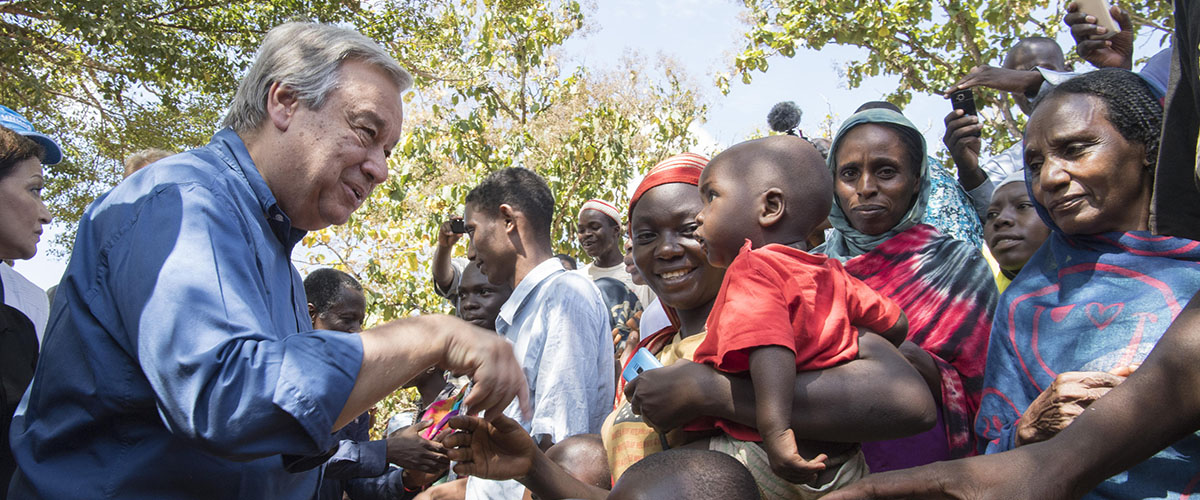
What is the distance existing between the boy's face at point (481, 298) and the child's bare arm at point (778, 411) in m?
3.32

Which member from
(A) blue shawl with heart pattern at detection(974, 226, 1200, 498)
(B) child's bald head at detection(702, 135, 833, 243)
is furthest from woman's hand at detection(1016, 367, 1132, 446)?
(B) child's bald head at detection(702, 135, 833, 243)

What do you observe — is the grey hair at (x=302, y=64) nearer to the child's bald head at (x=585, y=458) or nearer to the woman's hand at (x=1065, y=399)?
the child's bald head at (x=585, y=458)

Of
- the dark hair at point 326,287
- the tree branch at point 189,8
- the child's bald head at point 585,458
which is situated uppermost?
the tree branch at point 189,8

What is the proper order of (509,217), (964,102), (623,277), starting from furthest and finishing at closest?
(623,277)
(509,217)
(964,102)

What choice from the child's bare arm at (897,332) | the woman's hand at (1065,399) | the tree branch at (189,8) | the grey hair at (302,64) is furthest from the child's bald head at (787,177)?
the tree branch at (189,8)

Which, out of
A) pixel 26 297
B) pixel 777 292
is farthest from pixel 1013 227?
pixel 26 297

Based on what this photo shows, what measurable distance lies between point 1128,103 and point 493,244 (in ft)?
10.0

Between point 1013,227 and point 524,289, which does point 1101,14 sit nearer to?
point 1013,227

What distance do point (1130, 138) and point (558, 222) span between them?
6.23 meters

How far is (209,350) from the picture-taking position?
5.38ft

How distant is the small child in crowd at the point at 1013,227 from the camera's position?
11.0ft

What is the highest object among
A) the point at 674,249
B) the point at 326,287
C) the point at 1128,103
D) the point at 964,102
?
the point at 1128,103

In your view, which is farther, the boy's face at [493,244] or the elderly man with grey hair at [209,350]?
the boy's face at [493,244]

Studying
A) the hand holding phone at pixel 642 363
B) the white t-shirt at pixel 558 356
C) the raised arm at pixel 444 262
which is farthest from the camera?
the raised arm at pixel 444 262
